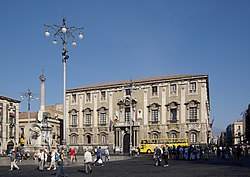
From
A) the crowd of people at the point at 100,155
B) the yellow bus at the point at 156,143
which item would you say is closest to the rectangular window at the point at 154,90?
the yellow bus at the point at 156,143

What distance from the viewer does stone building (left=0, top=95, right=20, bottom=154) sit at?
6400 centimetres

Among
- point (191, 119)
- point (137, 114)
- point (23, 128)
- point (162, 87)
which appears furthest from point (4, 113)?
point (191, 119)

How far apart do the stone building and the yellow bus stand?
74.0 ft

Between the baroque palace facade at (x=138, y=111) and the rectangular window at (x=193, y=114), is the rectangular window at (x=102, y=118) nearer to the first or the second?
the baroque palace facade at (x=138, y=111)

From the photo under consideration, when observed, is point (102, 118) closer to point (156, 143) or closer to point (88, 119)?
point (88, 119)

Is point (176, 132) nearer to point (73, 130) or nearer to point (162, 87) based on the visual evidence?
point (162, 87)

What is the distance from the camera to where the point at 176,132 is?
58.3m

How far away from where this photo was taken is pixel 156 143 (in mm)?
57406

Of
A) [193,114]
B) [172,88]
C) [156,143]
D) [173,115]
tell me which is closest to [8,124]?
[156,143]

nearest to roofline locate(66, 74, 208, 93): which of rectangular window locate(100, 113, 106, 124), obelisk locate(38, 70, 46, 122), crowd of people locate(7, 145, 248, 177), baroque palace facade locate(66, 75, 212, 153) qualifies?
baroque palace facade locate(66, 75, 212, 153)

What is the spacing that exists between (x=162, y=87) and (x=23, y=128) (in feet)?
108

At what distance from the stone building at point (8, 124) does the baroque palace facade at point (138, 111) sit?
32.6 feet

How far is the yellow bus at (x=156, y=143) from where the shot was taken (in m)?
56.0

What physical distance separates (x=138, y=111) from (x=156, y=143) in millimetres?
7220
